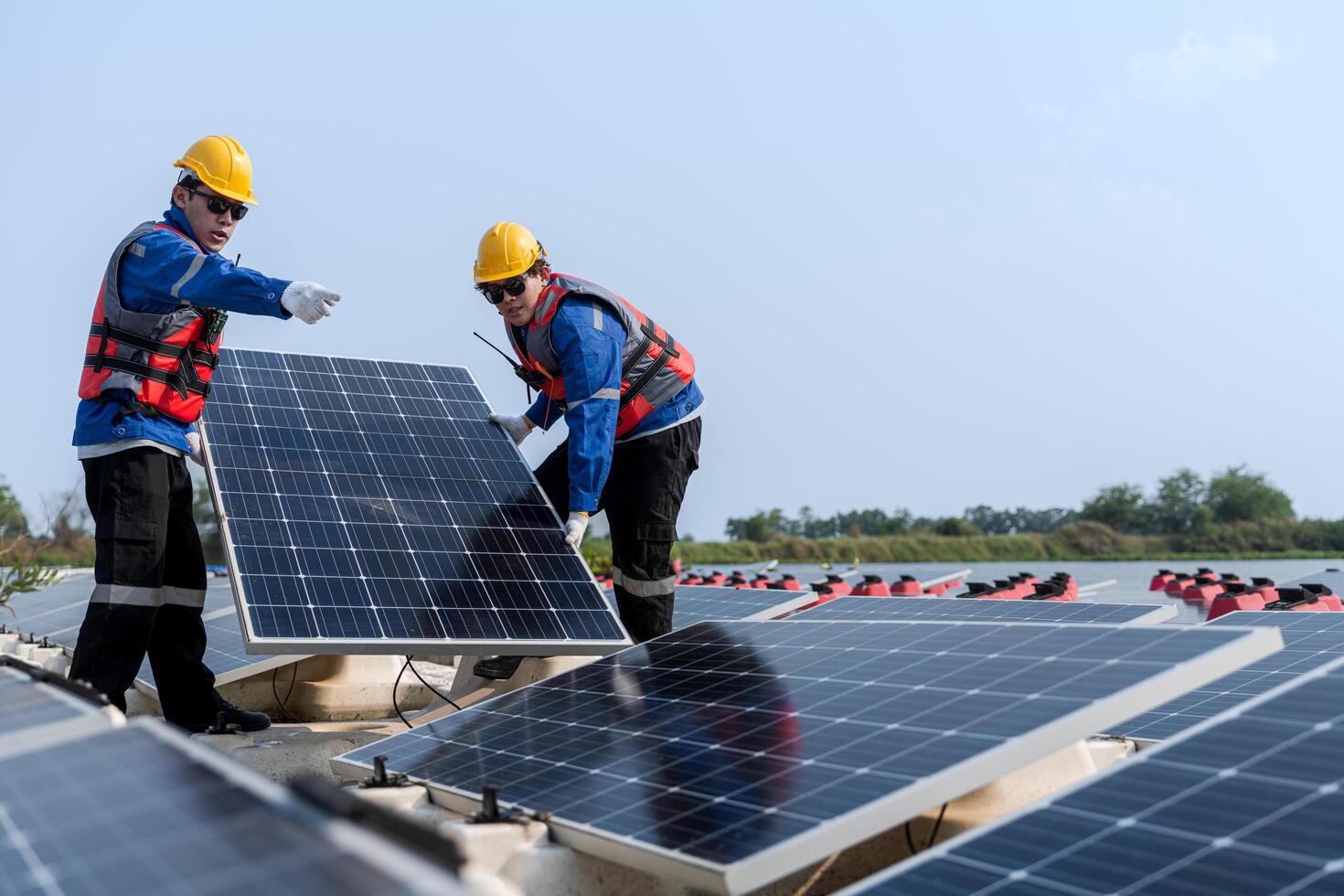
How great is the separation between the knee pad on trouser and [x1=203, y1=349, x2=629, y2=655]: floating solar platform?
1.60ft

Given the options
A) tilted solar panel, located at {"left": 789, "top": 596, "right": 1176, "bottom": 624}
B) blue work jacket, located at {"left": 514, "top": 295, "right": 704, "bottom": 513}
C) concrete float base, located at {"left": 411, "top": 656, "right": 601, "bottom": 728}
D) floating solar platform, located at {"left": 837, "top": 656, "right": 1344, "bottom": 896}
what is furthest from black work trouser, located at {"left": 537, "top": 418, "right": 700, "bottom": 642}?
floating solar platform, located at {"left": 837, "top": 656, "right": 1344, "bottom": 896}

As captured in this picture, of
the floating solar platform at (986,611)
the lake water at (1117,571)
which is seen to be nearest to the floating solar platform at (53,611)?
the floating solar platform at (986,611)

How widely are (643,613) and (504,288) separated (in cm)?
201

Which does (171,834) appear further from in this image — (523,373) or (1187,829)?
(523,373)

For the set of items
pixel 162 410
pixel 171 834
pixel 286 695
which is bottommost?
pixel 286 695

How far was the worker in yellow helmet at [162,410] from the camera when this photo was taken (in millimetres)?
6094

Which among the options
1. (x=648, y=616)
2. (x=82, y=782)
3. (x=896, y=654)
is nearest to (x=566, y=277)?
(x=648, y=616)

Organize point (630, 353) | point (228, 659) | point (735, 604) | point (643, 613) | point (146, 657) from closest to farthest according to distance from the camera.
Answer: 1. point (643, 613)
2. point (630, 353)
3. point (228, 659)
4. point (735, 604)
5. point (146, 657)

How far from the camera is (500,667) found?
6965 mm

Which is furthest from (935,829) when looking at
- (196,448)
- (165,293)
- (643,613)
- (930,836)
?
(196,448)

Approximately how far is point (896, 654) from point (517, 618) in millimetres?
2120

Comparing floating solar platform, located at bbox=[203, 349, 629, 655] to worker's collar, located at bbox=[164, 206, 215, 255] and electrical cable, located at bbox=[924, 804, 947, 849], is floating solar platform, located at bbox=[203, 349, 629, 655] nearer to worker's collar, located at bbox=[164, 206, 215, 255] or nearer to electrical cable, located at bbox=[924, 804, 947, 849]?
worker's collar, located at bbox=[164, 206, 215, 255]

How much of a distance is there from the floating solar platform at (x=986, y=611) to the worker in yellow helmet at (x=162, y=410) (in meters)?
3.12

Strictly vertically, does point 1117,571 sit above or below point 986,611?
above
